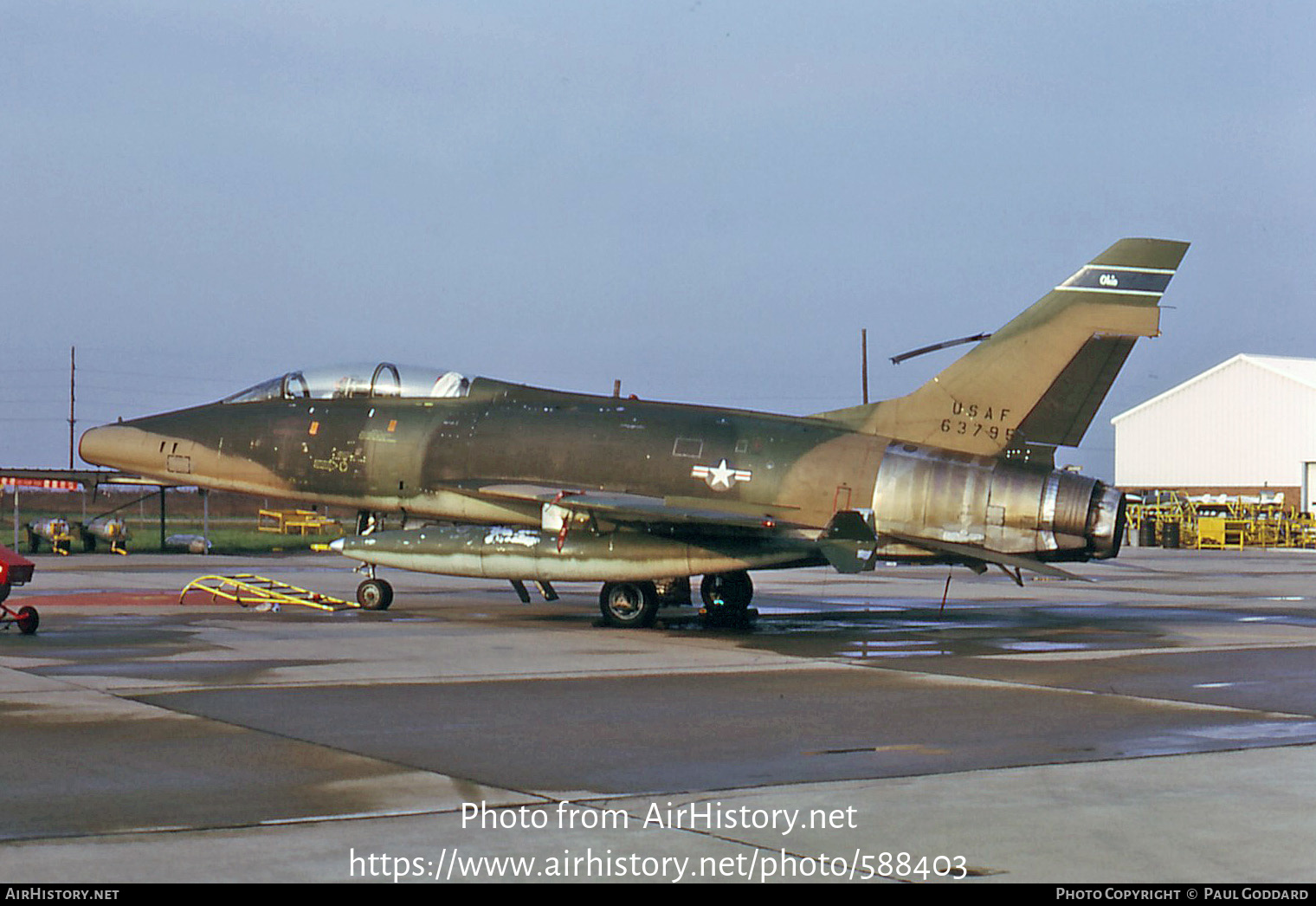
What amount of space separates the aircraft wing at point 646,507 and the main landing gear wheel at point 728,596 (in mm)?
1673

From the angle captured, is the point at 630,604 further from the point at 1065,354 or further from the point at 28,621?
the point at 28,621

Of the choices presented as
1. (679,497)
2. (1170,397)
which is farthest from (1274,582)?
(1170,397)

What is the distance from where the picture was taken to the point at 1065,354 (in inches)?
721

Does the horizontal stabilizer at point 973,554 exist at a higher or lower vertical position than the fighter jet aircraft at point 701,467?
lower

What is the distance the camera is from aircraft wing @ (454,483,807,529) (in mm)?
17750

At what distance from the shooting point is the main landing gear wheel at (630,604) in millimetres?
19031

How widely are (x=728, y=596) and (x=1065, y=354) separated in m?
5.58

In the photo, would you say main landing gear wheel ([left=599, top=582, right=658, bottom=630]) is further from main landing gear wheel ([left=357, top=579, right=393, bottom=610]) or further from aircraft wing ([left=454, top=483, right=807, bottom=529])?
main landing gear wheel ([left=357, top=579, right=393, bottom=610])

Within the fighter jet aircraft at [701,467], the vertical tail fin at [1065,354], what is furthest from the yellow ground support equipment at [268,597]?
the vertical tail fin at [1065,354]

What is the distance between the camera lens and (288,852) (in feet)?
20.5

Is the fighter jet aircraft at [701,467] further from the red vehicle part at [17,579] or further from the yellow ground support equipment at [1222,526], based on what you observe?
the yellow ground support equipment at [1222,526]

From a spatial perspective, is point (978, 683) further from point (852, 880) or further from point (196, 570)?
point (196, 570)

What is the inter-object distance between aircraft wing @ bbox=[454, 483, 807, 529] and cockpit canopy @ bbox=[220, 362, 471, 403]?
1.72 meters

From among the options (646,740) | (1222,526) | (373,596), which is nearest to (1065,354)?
(373,596)
